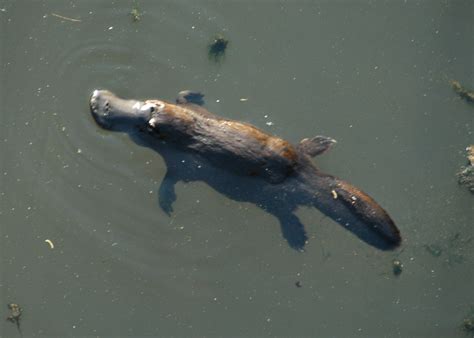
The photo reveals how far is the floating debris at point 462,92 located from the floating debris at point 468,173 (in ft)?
1.72

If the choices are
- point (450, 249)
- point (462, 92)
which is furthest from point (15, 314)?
point (462, 92)

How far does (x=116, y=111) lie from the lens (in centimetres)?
646

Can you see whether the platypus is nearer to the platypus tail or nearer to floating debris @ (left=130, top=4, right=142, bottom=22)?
the platypus tail

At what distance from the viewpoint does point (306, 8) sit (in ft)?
22.4

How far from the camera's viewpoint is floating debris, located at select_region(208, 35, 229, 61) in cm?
671

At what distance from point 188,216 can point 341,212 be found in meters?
1.60

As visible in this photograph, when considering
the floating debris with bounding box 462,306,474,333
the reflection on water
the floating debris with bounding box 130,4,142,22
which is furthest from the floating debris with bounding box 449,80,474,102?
the floating debris with bounding box 130,4,142,22

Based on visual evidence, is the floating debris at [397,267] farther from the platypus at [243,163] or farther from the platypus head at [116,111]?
the platypus head at [116,111]

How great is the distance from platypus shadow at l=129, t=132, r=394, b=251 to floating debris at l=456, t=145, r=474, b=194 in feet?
3.78

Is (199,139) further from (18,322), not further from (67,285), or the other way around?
(18,322)

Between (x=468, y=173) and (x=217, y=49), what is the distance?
3.01 meters

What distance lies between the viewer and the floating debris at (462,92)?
6.70m

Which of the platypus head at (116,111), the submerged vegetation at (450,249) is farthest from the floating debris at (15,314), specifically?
the submerged vegetation at (450,249)

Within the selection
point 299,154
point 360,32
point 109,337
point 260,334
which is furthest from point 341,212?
point 109,337
